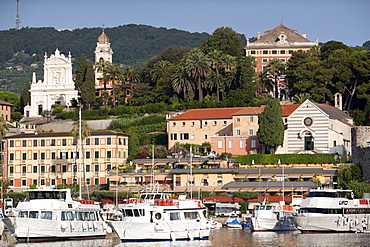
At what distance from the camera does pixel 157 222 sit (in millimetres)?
65625

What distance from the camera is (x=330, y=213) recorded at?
74.2 metres

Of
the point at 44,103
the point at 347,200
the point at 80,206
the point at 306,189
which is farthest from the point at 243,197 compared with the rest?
the point at 44,103

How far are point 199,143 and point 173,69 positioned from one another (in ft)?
104

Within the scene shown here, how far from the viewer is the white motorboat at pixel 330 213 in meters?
74.0

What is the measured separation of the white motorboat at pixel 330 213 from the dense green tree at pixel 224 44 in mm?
77840

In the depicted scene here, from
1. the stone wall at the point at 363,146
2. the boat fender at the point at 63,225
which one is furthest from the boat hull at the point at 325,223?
the stone wall at the point at 363,146

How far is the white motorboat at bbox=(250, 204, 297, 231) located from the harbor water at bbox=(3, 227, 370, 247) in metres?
1.54

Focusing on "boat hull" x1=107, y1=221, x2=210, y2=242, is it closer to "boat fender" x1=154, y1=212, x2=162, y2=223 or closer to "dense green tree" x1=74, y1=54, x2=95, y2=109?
"boat fender" x1=154, y1=212, x2=162, y2=223

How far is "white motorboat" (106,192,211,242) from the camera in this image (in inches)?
2571

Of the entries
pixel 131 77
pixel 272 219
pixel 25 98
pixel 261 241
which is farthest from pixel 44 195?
pixel 25 98

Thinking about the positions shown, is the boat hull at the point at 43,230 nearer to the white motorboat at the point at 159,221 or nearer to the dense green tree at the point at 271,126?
the white motorboat at the point at 159,221

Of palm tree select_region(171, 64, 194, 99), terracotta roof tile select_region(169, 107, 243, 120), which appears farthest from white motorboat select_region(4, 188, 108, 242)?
palm tree select_region(171, 64, 194, 99)

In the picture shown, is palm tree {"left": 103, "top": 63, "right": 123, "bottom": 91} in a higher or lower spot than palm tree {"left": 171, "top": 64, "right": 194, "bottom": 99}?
higher

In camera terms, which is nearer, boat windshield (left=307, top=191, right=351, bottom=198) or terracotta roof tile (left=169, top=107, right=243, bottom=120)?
boat windshield (left=307, top=191, right=351, bottom=198)
